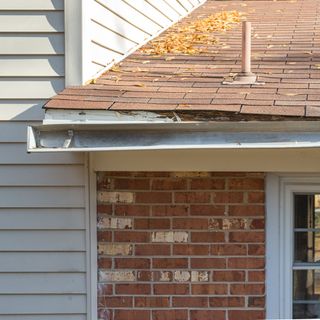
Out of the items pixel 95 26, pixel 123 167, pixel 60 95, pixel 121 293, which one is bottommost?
pixel 121 293

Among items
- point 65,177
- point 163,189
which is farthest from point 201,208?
point 65,177

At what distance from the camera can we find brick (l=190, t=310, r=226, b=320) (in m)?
4.51

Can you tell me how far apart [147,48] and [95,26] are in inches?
43.0

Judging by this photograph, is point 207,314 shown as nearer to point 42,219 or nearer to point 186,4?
point 42,219

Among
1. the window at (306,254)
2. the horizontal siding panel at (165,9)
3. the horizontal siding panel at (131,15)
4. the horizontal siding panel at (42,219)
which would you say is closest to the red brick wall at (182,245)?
the horizontal siding panel at (42,219)

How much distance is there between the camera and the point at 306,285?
471cm

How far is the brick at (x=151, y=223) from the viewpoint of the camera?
452cm

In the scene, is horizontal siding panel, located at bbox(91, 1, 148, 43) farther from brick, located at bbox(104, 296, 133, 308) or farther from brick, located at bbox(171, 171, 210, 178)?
brick, located at bbox(104, 296, 133, 308)

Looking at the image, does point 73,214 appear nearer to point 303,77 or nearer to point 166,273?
point 166,273

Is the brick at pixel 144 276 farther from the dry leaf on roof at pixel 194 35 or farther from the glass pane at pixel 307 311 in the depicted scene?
the dry leaf on roof at pixel 194 35

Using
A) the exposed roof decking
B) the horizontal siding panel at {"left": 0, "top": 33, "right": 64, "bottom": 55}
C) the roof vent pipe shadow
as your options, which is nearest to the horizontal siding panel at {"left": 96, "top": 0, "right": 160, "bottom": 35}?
the exposed roof decking

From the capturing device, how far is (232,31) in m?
6.50

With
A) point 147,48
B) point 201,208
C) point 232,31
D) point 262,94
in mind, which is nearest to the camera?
point 262,94

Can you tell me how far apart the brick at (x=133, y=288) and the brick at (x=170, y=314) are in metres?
0.15
